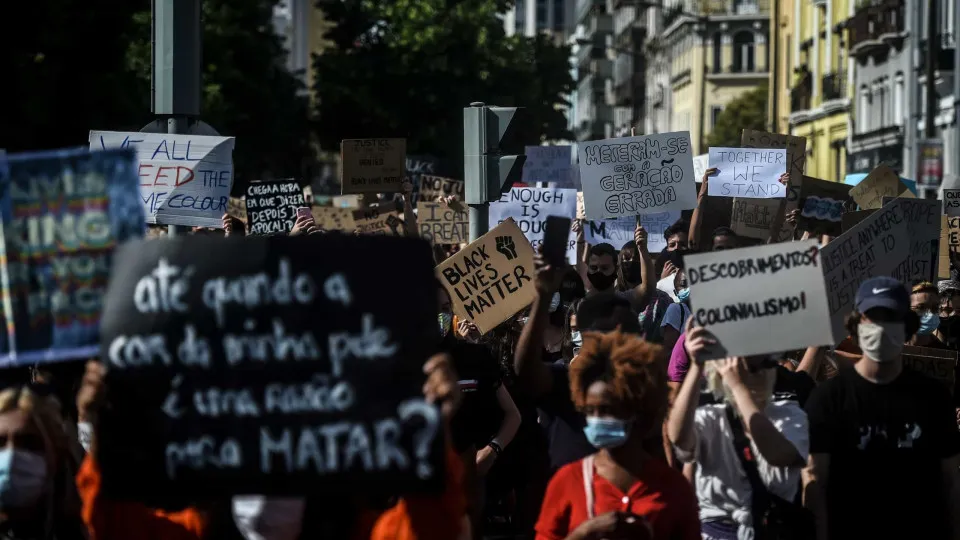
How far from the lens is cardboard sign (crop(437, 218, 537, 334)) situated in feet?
31.2

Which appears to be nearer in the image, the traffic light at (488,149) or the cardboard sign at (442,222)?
the traffic light at (488,149)

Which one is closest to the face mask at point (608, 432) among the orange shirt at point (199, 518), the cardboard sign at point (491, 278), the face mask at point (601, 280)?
the orange shirt at point (199, 518)

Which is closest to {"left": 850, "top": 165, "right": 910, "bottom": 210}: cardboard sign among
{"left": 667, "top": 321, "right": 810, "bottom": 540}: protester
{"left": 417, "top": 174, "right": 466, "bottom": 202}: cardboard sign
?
{"left": 417, "top": 174, "right": 466, "bottom": 202}: cardboard sign

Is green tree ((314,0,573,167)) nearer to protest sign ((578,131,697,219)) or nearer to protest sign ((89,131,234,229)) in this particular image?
protest sign ((578,131,697,219))

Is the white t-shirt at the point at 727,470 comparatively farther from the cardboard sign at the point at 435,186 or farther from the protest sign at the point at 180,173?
the cardboard sign at the point at 435,186

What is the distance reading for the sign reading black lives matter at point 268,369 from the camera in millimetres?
4578

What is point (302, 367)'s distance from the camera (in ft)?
15.2

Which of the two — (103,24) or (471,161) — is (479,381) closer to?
(471,161)

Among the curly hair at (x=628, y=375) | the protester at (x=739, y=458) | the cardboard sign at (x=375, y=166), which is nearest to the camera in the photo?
the curly hair at (x=628, y=375)

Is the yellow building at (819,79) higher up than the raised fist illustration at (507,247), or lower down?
higher up

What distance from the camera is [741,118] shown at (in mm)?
59188

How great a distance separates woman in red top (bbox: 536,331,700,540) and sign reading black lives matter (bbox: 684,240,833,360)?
519mm

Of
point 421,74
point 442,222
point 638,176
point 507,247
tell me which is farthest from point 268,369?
point 421,74

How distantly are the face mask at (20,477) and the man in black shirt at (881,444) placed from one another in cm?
249
